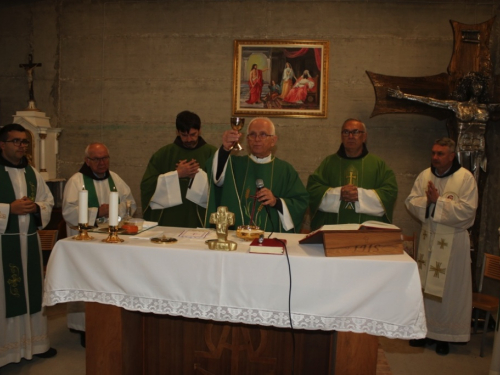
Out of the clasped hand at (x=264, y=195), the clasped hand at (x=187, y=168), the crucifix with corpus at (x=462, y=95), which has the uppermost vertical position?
the crucifix with corpus at (x=462, y=95)

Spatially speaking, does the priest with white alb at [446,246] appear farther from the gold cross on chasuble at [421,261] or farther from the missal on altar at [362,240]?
the missal on altar at [362,240]

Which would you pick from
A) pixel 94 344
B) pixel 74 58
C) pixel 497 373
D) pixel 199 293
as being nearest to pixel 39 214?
pixel 94 344

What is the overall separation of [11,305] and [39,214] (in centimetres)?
86

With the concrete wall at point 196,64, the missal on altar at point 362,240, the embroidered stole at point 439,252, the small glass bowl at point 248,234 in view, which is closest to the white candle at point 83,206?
the small glass bowl at point 248,234

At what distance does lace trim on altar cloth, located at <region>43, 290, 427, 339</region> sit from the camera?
98.3 inches

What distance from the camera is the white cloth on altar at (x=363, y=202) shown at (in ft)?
14.7

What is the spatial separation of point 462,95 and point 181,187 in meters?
3.73

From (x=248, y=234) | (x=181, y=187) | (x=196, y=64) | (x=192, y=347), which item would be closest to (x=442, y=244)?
(x=248, y=234)

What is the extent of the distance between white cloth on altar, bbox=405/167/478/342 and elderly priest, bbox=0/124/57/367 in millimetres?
3917

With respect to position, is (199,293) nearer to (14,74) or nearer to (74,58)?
(74,58)

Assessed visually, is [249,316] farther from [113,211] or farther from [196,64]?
[196,64]

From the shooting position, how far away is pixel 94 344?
290 cm

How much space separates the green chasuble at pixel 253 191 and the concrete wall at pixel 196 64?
268 centimetres

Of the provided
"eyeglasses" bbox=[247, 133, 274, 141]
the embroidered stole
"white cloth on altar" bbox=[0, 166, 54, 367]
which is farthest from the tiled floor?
"eyeglasses" bbox=[247, 133, 274, 141]
